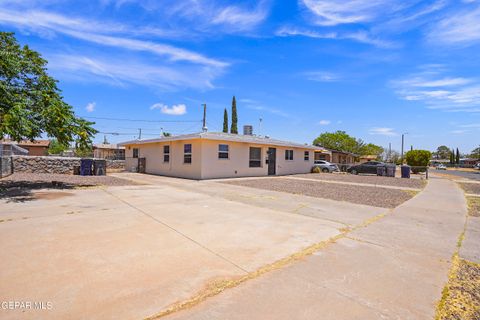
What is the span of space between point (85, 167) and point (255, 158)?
12.0m

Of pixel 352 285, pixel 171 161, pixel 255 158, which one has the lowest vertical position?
pixel 352 285

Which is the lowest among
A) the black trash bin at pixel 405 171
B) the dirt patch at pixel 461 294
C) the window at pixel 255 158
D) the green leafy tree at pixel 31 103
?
the dirt patch at pixel 461 294

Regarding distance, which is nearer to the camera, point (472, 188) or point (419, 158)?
point (472, 188)

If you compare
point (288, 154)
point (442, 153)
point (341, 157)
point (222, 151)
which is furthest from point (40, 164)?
point (442, 153)

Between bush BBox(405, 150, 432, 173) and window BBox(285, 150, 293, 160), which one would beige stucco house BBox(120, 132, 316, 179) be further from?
bush BBox(405, 150, 432, 173)

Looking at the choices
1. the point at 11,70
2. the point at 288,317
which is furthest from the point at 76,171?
the point at 288,317

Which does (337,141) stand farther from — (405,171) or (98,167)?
(98,167)

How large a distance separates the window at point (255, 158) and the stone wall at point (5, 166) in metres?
14.9

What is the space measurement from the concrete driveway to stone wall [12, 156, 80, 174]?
1290cm

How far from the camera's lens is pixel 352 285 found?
10.3 feet

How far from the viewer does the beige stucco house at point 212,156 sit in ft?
56.4

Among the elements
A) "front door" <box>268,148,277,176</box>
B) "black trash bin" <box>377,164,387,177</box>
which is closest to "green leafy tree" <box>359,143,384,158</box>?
"black trash bin" <box>377,164,387,177</box>

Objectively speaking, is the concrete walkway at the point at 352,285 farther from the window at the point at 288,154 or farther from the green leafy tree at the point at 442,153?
the green leafy tree at the point at 442,153
